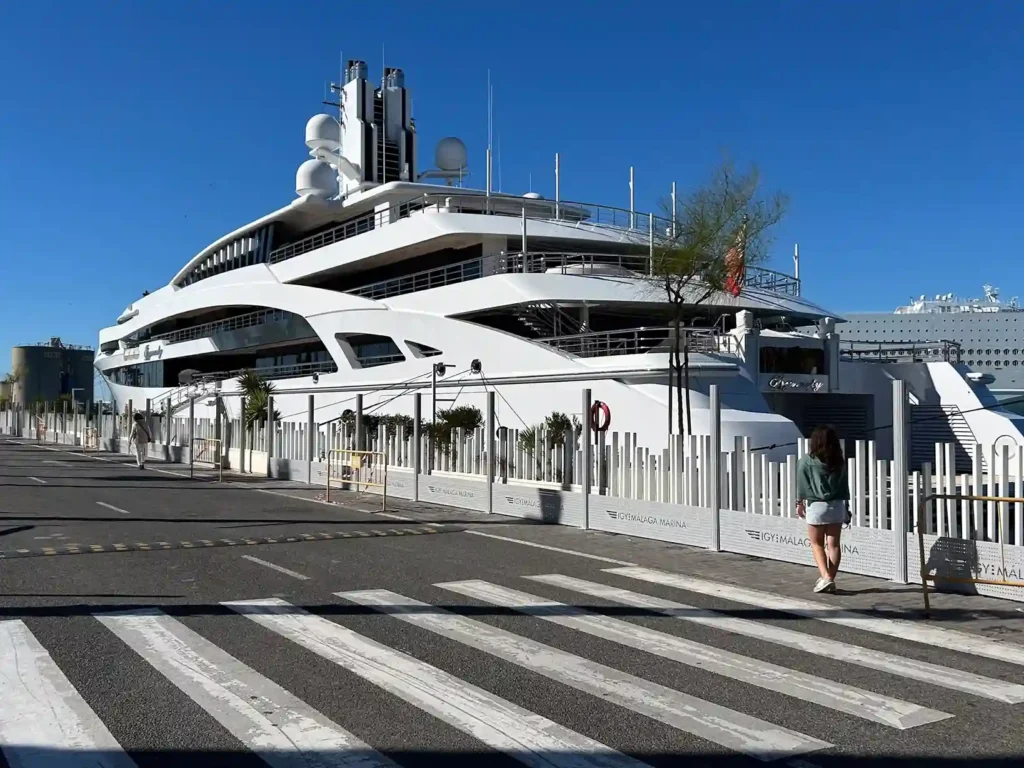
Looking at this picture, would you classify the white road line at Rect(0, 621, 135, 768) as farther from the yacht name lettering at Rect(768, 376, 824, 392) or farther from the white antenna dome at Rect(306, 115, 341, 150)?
the white antenna dome at Rect(306, 115, 341, 150)

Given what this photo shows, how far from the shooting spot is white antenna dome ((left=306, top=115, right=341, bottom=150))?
39281 millimetres

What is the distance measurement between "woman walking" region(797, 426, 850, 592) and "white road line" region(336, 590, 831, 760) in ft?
11.5

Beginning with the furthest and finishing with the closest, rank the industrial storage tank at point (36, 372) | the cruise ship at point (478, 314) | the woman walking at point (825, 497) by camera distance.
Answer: the industrial storage tank at point (36, 372) → the cruise ship at point (478, 314) → the woman walking at point (825, 497)

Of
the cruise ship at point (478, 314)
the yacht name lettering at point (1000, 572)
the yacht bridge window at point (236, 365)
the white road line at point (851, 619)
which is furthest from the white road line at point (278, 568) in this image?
the yacht bridge window at point (236, 365)

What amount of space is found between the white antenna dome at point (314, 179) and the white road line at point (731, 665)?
3221cm

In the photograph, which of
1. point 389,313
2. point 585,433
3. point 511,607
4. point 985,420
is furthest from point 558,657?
point 389,313

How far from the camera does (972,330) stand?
61.5 meters

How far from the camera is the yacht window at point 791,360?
22.6 metres

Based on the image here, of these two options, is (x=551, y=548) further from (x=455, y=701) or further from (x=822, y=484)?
(x=455, y=701)

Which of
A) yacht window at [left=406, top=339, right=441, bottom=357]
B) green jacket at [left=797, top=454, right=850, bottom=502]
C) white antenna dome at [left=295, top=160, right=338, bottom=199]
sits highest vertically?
white antenna dome at [left=295, top=160, right=338, bottom=199]

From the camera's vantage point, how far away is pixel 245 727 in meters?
4.89

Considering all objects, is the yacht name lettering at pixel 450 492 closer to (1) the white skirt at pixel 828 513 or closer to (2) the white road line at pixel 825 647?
(2) the white road line at pixel 825 647

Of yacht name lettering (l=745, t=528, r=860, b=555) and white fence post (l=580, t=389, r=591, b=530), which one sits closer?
yacht name lettering (l=745, t=528, r=860, b=555)

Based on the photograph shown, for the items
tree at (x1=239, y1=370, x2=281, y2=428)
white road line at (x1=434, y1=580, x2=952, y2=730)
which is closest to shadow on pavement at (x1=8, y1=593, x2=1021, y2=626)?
white road line at (x1=434, y1=580, x2=952, y2=730)
